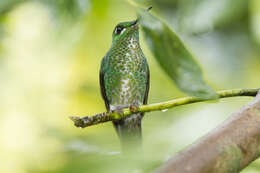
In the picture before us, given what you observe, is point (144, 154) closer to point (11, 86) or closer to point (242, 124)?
point (242, 124)

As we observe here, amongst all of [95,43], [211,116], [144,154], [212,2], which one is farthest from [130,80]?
[95,43]

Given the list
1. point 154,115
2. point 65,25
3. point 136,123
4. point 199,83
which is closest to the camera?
point 199,83

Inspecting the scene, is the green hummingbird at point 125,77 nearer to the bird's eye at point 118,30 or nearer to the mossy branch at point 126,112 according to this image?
the bird's eye at point 118,30

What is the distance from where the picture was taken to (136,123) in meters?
2.19

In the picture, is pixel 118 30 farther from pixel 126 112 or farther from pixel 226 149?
pixel 226 149

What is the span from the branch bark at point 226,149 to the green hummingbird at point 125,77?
929 millimetres

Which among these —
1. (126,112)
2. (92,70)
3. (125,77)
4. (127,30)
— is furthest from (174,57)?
(92,70)

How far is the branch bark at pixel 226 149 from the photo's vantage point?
713mm

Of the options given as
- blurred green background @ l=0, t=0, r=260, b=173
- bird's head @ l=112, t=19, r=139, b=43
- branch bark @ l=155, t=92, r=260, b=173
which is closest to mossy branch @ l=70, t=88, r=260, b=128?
branch bark @ l=155, t=92, r=260, b=173

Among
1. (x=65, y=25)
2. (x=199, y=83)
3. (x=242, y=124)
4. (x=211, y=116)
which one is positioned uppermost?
(x=65, y=25)

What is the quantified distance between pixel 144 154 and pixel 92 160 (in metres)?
0.12

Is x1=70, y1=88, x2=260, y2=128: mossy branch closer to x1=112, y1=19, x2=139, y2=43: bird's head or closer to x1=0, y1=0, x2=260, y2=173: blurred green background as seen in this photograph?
x1=112, y1=19, x2=139, y2=43: bird's head

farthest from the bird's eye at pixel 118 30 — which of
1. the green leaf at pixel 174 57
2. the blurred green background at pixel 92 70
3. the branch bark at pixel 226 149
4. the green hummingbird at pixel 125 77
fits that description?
the branch bark at pixel 226 149

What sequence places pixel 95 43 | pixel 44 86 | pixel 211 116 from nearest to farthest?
pixel 211 116 < pixel 95 43 < pixel 44 86
